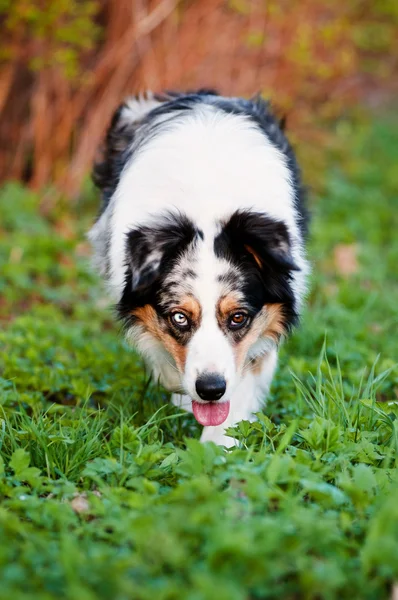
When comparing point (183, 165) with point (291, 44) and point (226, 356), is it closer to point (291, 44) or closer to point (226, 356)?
point (226, 356)

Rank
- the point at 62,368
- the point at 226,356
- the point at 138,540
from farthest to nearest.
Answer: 1. the point at 62,368
2. the point at 226,356
3. the point at 138,540

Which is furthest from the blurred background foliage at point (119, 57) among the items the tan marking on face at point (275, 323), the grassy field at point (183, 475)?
the tan marking on face at point (275, 323)

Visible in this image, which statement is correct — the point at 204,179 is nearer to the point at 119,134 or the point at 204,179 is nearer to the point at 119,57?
the point at 119,134

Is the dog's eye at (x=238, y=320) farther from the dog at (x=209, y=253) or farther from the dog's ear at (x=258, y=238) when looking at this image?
the dog's ear at (x=258, y=238)

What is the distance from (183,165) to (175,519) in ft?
6.99

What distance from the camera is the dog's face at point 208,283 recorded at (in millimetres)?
3654

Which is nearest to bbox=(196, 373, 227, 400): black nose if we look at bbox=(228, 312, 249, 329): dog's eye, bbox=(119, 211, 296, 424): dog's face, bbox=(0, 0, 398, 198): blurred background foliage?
bbox=(119, 211, 296, 424): dog's face

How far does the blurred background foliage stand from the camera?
23.8 feet

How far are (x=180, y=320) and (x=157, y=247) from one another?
0.36 metres

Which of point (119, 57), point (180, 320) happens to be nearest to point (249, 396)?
point (180, 320)

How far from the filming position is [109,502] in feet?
9.09

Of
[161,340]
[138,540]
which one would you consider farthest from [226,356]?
[138,540]

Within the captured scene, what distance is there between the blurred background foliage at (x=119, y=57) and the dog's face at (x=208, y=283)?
10.8ft

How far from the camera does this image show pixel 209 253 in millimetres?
3777
